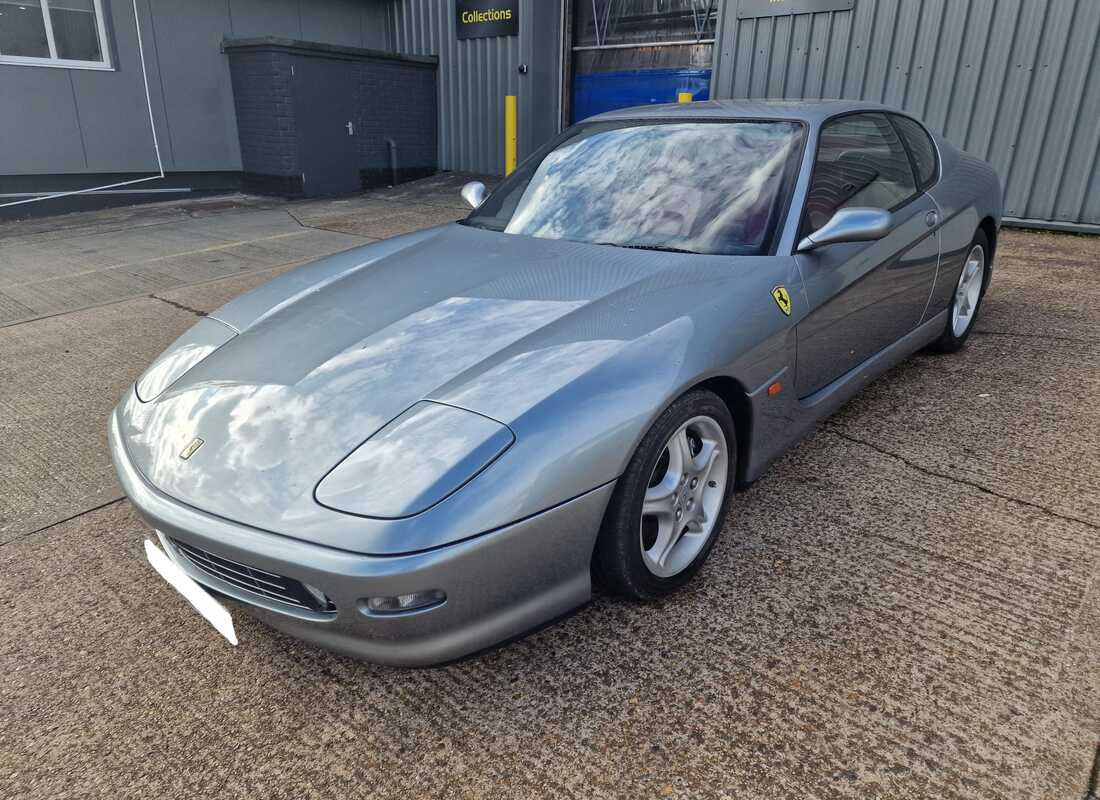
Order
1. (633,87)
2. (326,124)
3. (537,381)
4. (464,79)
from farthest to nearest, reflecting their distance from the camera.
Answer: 1. (464,79)
2. (326,124)
3. (633,87)
4. (537,381)

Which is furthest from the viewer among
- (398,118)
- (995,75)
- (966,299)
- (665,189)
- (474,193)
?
(398,118)

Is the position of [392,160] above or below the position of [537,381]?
below

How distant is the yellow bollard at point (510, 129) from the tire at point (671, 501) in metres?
9.07

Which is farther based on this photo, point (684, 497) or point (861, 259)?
point (861, 259)

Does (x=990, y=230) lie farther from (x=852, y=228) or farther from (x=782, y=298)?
(x=782, y=298)

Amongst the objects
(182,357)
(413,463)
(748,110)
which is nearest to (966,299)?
(748,110)

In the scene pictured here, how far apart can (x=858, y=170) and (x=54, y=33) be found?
34.5 feet

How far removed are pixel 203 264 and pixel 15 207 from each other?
4.38 meters

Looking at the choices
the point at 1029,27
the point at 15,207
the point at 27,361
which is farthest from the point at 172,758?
the point at 15,207

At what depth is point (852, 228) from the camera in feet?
8.57

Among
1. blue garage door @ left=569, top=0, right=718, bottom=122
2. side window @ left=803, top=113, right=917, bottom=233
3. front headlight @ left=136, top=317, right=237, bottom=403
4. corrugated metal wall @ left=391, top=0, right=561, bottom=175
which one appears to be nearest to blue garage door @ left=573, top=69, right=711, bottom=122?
blue garage door @ left=569, top=0, right=718, bottom=122

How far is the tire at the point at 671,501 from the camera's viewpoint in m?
1.97

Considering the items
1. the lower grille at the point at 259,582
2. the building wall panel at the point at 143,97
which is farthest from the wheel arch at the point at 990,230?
the building wall panel at the point at 143,97

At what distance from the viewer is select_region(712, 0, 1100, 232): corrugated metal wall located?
7133 mm
